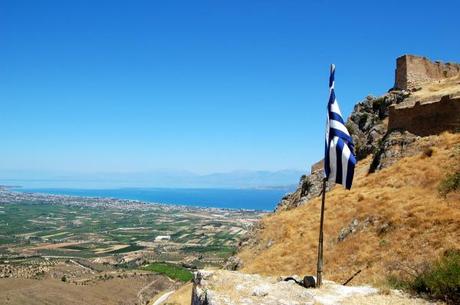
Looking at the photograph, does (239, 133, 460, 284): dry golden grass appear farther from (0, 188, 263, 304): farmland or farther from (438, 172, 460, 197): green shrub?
(0, 188, 263, 304): farmland

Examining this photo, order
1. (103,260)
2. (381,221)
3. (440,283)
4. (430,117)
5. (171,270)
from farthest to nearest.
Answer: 1. (103,260)
2. (171,270)
3. (430,117)
4. (381,221)
5. (440,283)

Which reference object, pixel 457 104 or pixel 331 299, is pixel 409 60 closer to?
pixel 457 104

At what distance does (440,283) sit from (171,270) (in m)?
103

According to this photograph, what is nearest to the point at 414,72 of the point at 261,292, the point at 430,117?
the point at 430,117

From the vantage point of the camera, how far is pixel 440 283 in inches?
416

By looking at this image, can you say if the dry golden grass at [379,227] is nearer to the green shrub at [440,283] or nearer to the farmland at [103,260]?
the green shrub at [440,283]

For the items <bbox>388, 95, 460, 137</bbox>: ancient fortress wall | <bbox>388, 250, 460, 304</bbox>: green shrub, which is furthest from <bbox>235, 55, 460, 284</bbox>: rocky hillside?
<bbox>388, 250, 460, 304</bbox>: green shrub

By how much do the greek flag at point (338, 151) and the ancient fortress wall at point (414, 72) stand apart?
25096mm

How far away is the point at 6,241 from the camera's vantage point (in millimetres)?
166000

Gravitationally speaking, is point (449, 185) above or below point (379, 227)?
above

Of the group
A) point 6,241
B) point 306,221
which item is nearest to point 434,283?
point 306,221

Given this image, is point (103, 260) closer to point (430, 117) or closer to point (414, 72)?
point (414, 72)

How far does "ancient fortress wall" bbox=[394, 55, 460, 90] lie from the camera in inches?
1353

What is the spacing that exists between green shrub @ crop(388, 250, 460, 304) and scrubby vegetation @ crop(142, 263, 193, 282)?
87.3 meters
